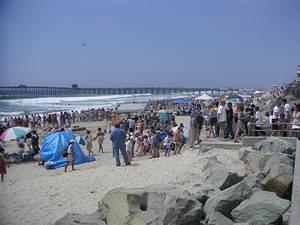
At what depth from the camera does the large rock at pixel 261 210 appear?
15.8 ft

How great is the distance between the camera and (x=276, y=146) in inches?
336

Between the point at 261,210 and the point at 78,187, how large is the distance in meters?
5.04

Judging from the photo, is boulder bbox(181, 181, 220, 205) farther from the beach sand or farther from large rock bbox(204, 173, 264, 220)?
the beach sand

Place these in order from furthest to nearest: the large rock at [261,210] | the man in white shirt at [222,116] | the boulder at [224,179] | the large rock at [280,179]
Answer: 1. the man in white shirt at [222,116]
2. the boulder at [224,179]
3. the large rock at [280,179]
4. the large rock at [261,210]

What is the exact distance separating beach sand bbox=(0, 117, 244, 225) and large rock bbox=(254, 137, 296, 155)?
69cm

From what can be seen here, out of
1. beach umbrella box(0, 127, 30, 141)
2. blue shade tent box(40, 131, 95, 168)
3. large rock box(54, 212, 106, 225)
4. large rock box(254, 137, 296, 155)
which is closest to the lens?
large rock box(54, 212, 106, 225)

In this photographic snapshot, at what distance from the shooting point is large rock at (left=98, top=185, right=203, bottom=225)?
213 inches

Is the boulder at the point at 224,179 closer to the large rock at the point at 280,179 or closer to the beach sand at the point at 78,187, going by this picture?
the large rock at the point at 280,179

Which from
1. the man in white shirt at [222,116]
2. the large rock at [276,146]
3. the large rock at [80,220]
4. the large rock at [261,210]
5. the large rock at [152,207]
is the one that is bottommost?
the large rock at [80,220]

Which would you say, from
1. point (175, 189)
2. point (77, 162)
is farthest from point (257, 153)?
point (77, 162)

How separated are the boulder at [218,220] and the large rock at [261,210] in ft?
0.37

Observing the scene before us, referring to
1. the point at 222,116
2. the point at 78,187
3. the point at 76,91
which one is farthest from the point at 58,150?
the point at 76,91

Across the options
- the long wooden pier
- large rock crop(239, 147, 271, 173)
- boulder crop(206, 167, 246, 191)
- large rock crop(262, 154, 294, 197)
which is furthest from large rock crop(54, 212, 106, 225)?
the long wooden pier

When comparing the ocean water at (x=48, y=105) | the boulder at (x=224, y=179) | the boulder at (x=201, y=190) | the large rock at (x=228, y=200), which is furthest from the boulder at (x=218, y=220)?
the ocean water at (x=48, y=105)
